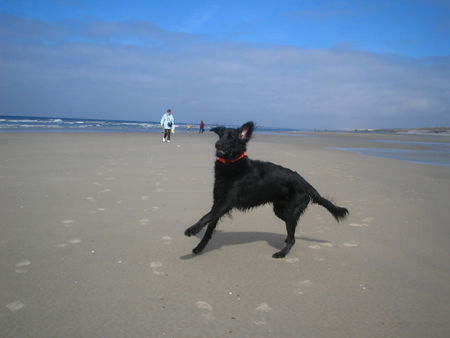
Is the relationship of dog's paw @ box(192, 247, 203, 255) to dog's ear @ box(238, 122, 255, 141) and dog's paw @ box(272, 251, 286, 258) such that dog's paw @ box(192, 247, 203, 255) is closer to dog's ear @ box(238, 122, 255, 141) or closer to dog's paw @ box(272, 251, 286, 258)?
dog's paw @ box(272, 251, 286, 258)

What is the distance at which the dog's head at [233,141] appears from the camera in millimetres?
4031

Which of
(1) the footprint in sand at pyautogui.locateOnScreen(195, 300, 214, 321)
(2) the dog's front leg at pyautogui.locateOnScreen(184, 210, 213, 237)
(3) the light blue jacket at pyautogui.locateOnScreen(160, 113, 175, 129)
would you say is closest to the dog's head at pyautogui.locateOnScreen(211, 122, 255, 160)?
(2) the dog's front leg at pyautogui.locateOnScreen(184, 210, 213, 237)

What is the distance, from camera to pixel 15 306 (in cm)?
262

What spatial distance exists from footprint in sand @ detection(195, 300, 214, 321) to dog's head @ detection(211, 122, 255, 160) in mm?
1797

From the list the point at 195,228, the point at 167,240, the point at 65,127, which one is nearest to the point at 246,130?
the point at 195,228

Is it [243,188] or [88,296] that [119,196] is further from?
[88,296]

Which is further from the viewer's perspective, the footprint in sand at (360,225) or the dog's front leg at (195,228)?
the footprint in sand at (360,225)

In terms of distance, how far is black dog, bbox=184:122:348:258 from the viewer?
13.3 ft

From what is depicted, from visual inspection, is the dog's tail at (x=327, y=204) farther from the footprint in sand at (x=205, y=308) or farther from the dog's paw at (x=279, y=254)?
the footprint in sand at (x=205, y=308)

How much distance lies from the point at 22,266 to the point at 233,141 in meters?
2.66

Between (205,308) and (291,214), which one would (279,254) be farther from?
(205,308)

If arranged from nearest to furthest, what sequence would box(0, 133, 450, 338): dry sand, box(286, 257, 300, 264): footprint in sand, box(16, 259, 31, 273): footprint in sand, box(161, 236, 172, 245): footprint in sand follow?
1. box(0, 133, 450, 338): dry sand
2. box(16, 259, 31, 273): footprint in sand
3. box(286, 257, 300, 264): footprint in sand
4. box(161, 236, 172, 245): footprint in sand

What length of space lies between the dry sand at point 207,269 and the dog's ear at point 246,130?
142cm

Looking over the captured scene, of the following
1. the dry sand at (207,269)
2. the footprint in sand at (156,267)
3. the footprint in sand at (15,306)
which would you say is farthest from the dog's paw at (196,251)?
the footprint in sand at (15,306)
